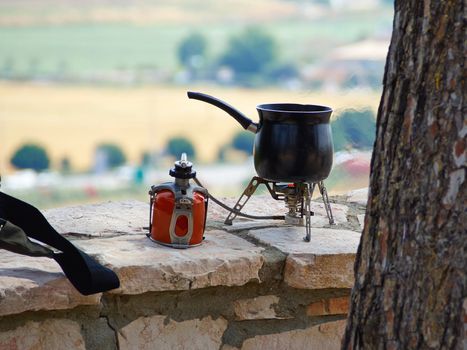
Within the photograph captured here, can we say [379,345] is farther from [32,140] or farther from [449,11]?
[32,140]

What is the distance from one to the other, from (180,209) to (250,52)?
5347 millimetres

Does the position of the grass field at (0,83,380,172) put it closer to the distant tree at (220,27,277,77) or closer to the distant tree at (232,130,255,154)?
the distant tree at (232,130,255,154)

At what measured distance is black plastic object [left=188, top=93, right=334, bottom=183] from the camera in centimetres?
208

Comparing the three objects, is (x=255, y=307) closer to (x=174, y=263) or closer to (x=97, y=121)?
(x=174, y=263)

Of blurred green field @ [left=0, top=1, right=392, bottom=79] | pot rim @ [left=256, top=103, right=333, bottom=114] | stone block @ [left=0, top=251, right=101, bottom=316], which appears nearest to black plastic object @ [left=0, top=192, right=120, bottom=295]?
stone block @ [left=0, top=251, right=101, bottom=316]

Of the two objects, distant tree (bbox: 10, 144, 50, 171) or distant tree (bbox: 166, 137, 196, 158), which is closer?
distant tree (bbox: 10, 144, 50, 171)

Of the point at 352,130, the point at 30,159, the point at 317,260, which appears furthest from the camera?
the point at 30,159

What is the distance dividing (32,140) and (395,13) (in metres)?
6.52

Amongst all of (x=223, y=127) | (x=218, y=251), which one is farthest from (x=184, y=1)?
(x=218, y=251)

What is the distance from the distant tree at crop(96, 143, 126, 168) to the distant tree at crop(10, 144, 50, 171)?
0.52 metres

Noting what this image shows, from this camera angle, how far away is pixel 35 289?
1750mm

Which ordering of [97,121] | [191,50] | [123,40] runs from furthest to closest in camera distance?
[97,121] → [123,40] → [191,50]

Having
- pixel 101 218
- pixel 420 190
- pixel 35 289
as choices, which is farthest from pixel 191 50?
pixel 420 190

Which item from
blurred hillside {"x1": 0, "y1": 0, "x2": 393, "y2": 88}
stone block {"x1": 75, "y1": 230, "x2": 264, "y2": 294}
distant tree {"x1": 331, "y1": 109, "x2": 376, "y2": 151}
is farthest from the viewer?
blurred hillside {"x1": 0, "y1": 0, "x2": 393, "y2": 88}
